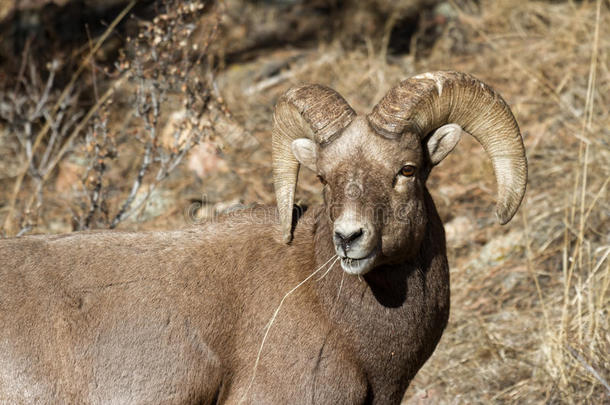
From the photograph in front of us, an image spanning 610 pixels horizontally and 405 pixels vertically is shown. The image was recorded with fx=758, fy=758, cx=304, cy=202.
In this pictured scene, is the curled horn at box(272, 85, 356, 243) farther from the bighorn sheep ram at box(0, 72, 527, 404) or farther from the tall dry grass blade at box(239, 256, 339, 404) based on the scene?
the tall dry grass blade at box(239, 256, 339, 404)

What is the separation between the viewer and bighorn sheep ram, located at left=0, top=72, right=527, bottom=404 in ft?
16.8

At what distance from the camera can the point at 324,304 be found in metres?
5.51

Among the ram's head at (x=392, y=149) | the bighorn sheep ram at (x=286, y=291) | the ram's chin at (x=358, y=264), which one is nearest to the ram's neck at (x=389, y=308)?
the bighorn sheep ram at (x=286, y=291)

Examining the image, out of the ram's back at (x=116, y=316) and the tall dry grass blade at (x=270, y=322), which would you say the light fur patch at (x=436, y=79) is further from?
the ram's back at (x=116, y=316)

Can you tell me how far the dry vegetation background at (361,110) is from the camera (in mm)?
7559

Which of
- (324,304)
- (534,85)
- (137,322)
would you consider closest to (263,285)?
(324,304)

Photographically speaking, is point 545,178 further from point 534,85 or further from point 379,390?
point 379,390

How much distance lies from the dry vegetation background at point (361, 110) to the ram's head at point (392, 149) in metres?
2.04

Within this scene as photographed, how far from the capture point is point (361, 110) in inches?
510

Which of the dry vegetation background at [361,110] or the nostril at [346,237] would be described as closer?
the nostril at [346,237]

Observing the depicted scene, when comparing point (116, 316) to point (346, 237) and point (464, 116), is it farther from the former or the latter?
point (464, 116)

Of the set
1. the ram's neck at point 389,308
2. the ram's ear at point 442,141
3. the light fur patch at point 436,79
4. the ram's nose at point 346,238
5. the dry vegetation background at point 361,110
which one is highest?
the light fur patch at point 436,79

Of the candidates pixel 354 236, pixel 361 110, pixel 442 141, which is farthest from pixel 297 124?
pixel 361 110

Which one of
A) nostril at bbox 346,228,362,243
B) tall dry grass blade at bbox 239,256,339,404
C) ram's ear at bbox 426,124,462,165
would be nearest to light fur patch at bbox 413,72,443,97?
ram's ear at bbox 426,124,462,165
